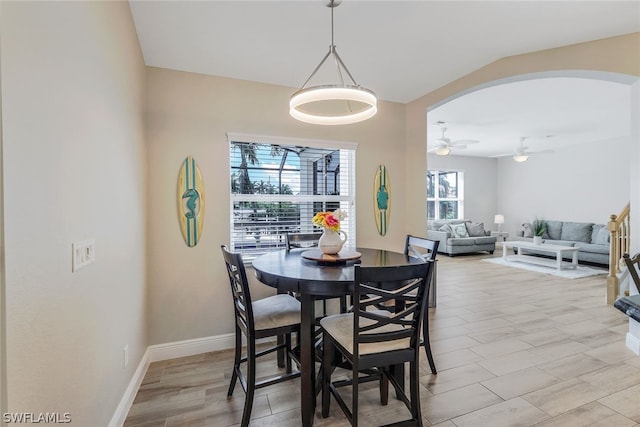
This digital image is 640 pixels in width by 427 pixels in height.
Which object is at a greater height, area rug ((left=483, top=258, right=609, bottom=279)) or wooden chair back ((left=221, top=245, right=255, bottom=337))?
wooden chair back ((left=221, top=245, right=255, bottom=337))

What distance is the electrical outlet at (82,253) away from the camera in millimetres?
1225

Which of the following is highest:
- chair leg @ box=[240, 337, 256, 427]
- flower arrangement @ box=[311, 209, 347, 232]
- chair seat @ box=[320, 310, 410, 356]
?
flower arrangement @ box=[311, 209, 347, 232]

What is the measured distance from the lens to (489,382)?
223 cm

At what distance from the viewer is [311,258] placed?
2219 millimetres

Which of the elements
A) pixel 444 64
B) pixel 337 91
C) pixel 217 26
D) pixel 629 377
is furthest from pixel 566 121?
pixel 217 26

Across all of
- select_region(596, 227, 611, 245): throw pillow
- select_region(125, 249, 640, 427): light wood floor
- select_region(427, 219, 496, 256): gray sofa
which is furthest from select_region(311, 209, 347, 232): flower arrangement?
select_region(596, 227, 611, 245): throw pillow

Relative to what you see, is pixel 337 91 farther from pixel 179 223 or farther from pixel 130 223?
pixel 179 223

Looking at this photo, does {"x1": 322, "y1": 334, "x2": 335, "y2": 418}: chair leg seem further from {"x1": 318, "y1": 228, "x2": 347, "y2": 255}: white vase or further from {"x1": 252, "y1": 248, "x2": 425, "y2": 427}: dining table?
{"x1": 318, "y1": 228, "x2": 347, "y2": 255}: white vase

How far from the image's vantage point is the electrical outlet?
122 cm

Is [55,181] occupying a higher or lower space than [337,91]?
lower

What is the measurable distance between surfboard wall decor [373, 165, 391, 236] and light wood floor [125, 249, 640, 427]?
1239 mm

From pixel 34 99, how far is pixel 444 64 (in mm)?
2970

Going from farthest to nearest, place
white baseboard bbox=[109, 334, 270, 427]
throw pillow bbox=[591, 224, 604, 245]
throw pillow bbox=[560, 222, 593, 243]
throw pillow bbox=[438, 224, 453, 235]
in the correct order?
throw pillow bbox=[438, 224, 453, 235] → throw pillow bbox=[560, 222, 593, 243] → throw pillow bbox=[591, 224, 604, 245] → white baseboard bbox=[109, 334, 270, 427]

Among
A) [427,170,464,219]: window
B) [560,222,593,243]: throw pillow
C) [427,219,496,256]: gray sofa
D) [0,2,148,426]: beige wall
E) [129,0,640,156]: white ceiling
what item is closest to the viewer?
[0,2,148,426]: beige wall
